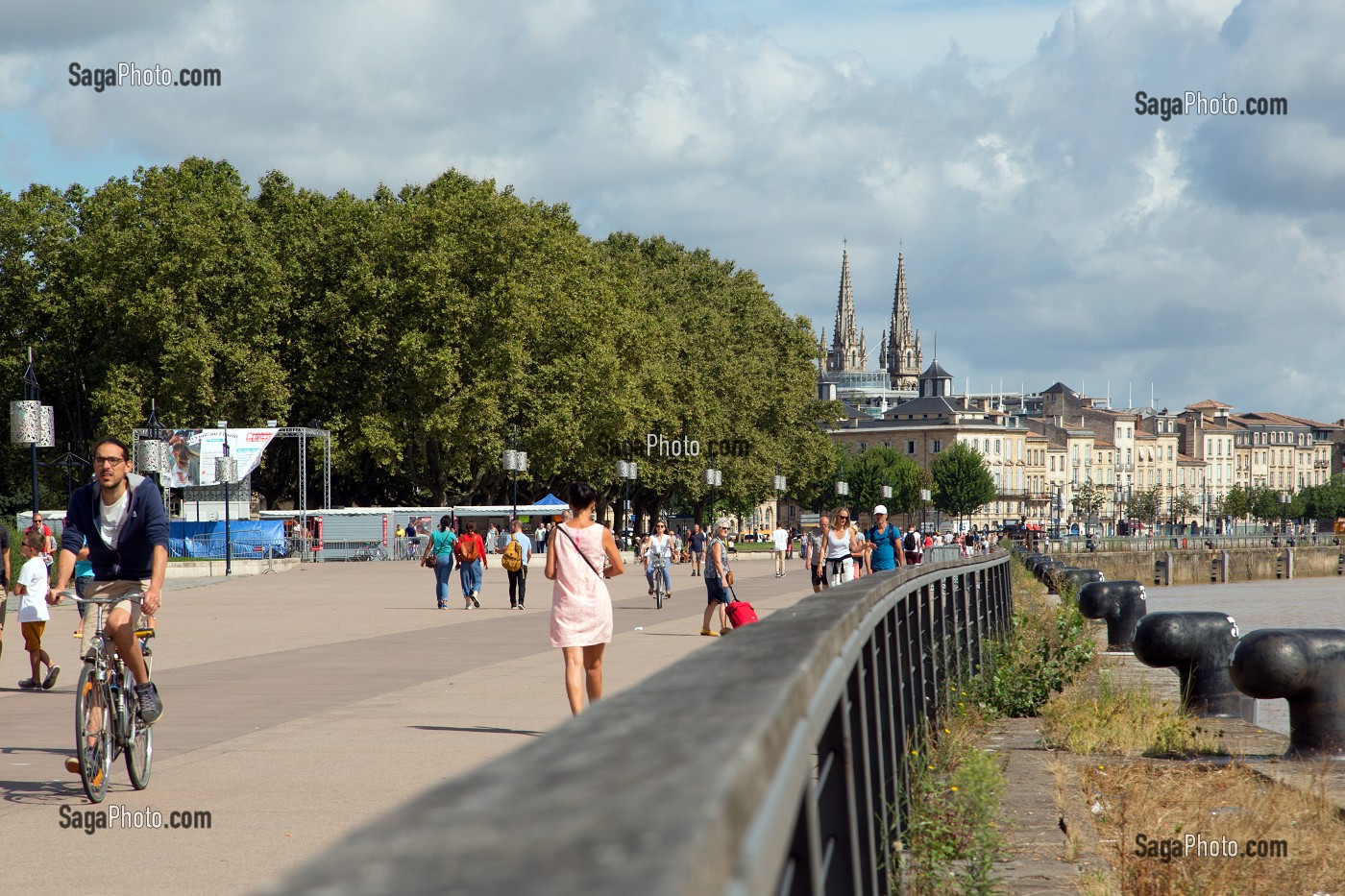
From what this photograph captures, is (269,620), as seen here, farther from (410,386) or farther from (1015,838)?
(410,386)

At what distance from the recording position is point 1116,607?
19406 mm

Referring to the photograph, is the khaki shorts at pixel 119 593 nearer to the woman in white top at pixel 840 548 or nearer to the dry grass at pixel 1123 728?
the dry grass at pixel 1123 728

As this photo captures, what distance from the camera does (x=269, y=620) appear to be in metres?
25.3

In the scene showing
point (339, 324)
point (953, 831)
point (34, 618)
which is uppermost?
point (339, 324)

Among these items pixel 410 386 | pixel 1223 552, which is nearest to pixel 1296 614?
pixel 410 386

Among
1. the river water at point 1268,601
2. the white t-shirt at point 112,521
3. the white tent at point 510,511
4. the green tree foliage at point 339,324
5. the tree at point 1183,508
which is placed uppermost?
the green tree foliage at point 339,324

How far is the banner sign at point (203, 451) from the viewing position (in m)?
49.7

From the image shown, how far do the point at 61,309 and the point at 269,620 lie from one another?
39528mm

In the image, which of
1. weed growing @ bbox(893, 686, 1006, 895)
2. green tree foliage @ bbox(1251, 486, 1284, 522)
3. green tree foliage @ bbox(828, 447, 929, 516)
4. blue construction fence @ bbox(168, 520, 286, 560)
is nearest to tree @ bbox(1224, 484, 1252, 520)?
green tree foliage @ bbox(1251, 486, 1284, 522)

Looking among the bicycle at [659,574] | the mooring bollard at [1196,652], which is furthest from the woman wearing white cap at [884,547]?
the mooring bollard at [1196,652]

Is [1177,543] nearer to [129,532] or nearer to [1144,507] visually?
[1144,507]

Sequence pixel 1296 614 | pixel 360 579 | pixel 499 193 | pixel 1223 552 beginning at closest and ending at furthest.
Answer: pixel 360 579 → pixel 1296 614 → pixel 499 193 → pixel 1223 552

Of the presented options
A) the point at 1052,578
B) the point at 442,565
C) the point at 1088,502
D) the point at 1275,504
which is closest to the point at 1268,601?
the point at 1052,578

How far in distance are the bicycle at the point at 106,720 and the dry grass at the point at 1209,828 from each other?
15.5ft
